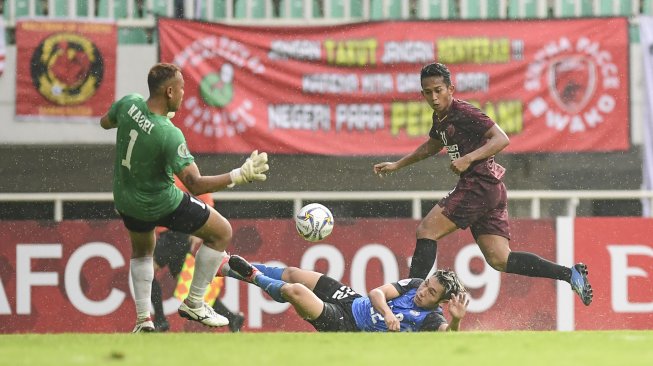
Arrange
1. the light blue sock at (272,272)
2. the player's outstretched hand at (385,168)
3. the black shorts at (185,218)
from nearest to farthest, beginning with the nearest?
the black shorts at (185,218), the player's outstretched hand at (385,168), the light blue sock at (272,272)

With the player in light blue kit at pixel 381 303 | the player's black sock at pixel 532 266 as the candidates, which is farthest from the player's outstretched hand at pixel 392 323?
the player's black sock at pixel 532 266

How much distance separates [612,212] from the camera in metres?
13.5

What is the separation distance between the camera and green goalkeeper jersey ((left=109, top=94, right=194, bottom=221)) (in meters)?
8.41

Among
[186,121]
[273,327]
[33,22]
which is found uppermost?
[33,22]

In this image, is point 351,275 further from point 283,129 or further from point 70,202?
point 70,202

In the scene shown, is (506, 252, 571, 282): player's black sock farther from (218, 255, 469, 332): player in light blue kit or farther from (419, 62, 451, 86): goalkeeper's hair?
(419, 62, 451, 86): goalkeeper's hair

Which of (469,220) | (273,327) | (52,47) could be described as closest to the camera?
(469,220)

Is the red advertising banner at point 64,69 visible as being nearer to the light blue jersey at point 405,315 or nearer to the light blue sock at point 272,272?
the light blue sock at point 272,272

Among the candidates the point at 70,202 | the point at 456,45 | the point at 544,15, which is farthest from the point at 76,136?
the point at 544,15

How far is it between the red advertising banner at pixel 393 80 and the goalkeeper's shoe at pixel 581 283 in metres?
3.53

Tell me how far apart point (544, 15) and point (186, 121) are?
3573mm

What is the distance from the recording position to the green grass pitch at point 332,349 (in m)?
6.27

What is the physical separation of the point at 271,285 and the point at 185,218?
4.27 ft

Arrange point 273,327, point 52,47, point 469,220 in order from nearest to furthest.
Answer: point 469,220
point 273,327
point 52,47
